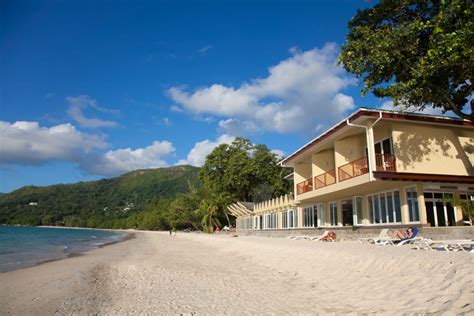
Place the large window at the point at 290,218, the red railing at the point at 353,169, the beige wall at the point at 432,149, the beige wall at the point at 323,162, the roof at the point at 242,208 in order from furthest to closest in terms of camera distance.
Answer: the roof at the point at 242,208, the large window at the point at 290,218, the beige wall at the point at 323,162, the red railing at the point at 353,169, the beige wall at the point at 432,149

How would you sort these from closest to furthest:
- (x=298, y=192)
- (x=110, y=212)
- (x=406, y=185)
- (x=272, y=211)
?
(x=406, y=185) → (x=298, y=192) → (x=272, y=211) → (x=110, y=212)

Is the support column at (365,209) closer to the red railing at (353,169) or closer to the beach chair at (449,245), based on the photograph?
the red railing at (353,169)

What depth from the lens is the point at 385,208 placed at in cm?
1678

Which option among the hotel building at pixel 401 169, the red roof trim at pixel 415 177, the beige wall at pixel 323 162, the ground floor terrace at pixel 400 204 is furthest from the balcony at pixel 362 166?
the beige wall at pixel 323 162

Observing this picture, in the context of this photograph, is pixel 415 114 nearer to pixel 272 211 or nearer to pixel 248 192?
pixel 272 211

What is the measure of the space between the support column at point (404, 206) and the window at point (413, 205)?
0.47 ft

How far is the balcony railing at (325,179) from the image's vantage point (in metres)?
19.3

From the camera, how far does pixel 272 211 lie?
31.1 m

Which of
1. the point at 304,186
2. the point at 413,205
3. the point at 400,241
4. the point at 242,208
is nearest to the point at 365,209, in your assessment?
the point at 413,205

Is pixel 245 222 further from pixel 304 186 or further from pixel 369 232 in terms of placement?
pixel 369 232

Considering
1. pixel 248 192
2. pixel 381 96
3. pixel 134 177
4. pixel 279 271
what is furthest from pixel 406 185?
pixel 134 177

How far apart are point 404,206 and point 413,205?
39cm

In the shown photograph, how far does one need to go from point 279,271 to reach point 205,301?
386 centimetres

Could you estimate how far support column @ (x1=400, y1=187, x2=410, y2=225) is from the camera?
15156 millimetres
